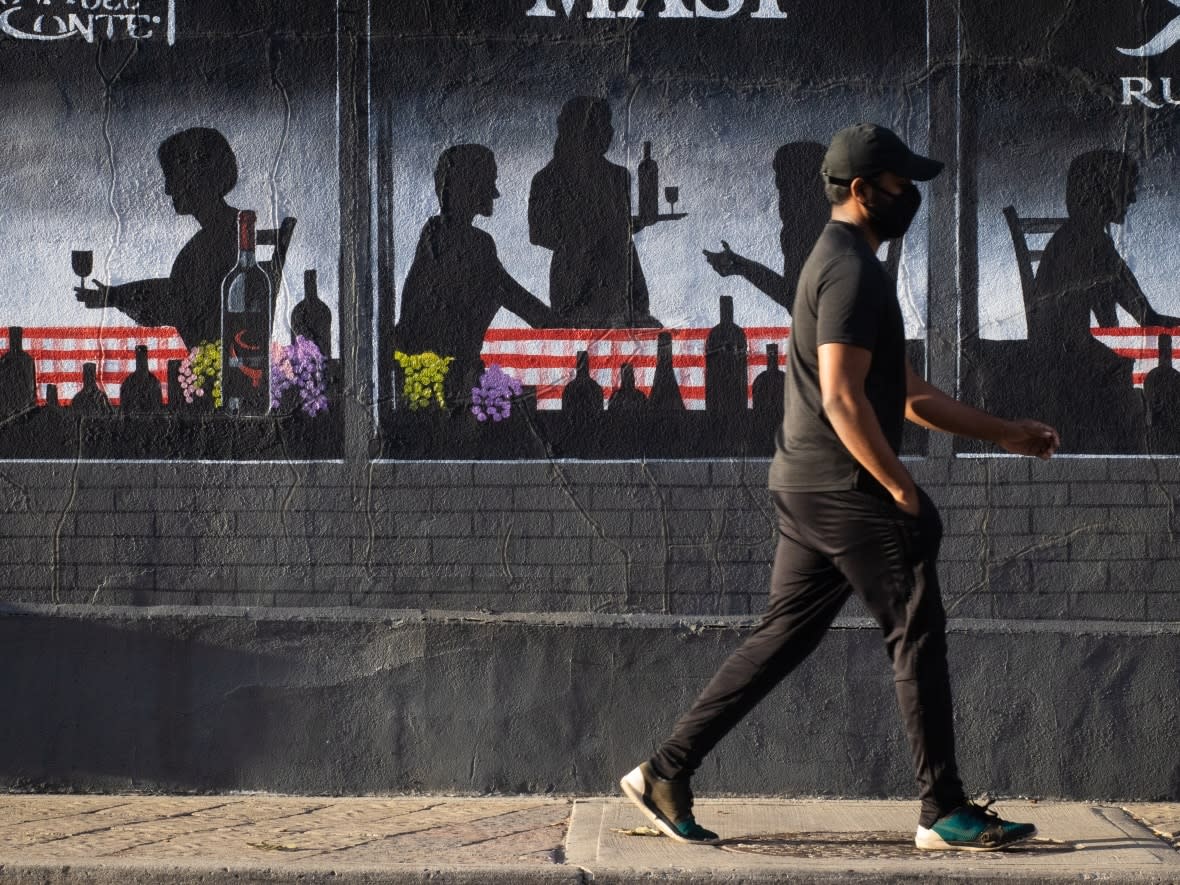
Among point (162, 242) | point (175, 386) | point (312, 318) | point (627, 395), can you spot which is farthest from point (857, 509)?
point (162, 242)

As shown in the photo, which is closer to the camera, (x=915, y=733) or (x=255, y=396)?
(x=915, y=733)

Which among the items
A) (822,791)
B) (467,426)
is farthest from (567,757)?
(467,426)

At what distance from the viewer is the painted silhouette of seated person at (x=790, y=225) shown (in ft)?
19.5

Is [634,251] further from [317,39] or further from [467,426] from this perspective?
[317,39]

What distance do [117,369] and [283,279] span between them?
684 mm

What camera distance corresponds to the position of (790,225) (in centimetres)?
595

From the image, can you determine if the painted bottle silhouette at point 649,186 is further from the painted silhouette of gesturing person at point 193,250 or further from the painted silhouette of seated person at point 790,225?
the painted silhouette of gesturing person at point 193,250

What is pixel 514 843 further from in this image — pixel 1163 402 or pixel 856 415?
pixel 1163 402

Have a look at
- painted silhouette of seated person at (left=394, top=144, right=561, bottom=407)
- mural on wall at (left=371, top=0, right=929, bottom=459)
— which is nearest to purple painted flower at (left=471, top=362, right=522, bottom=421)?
mural on wall at (left=371, top=0, right=929, bottom=459)

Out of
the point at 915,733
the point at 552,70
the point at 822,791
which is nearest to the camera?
the point at 915,733

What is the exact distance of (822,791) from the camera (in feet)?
18.3

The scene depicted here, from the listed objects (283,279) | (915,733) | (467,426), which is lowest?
(915,733)

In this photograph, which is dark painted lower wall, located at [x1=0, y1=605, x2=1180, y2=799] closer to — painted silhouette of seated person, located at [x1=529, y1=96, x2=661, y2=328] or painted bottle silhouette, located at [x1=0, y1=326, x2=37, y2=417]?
painted bottle silhouette, located at [x1=0, y1=326, x2=37, y2=417]

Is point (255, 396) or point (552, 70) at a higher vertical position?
point (552, 70)
